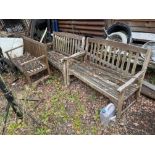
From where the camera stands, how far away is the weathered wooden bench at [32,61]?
14.6 ft

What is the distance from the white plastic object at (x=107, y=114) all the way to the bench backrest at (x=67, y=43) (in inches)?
63.1

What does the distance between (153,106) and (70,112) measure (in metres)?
1.60

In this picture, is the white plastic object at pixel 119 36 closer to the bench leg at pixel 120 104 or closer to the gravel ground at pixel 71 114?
the gravel ground at pixel 71 114

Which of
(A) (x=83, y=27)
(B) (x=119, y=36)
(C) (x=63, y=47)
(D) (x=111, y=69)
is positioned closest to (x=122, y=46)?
(D) (x=111, y=69)

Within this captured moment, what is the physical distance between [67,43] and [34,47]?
0.85 m

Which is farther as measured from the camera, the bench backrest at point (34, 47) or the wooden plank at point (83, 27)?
the wooden plank at point (83, 27)

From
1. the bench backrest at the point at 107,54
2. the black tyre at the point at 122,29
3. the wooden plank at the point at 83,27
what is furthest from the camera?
the wooden plank at the point at 83,27

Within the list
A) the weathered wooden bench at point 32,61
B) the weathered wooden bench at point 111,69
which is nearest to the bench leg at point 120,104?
the weathered wooden bench at point 111,69

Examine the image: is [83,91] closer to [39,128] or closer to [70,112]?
[70,112]

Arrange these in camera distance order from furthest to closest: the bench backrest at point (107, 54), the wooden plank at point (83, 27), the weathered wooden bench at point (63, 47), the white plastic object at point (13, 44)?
the wooden plank at point (83, 27)
the white plastic object at point (13, 44)
the weathered wooden bench at point (63, 47)
the bench backrest at point (107, 54)

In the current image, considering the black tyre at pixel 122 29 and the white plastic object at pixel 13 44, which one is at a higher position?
the black tyre at pixel 122 29

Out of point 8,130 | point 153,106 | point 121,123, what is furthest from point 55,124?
point 153,106

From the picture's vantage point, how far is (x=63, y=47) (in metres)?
4.93

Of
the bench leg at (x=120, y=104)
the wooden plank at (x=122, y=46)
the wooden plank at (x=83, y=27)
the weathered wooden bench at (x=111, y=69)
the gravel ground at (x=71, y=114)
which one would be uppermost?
the wooden plank at (x=83, y=27)
